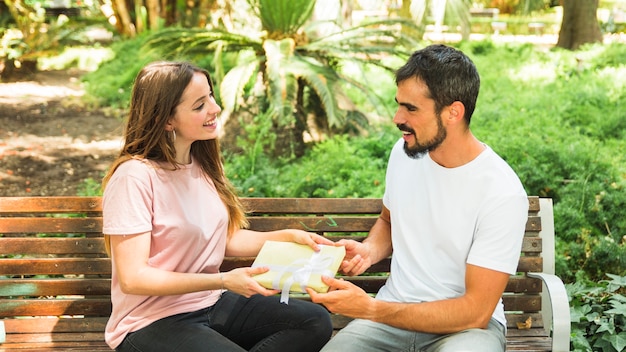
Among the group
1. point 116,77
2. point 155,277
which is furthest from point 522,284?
point 116,77

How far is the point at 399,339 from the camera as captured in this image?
120 inches

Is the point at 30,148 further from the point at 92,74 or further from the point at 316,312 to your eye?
the point at 316,312

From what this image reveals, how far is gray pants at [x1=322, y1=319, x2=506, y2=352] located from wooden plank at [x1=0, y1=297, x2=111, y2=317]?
1241mm

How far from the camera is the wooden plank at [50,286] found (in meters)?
3.53

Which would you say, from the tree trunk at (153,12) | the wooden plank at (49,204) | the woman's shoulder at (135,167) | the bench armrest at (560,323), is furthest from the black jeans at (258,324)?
the tree trunk at (153,12)

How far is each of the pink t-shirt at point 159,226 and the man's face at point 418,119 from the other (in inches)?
34.2

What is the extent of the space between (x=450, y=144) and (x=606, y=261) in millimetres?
2715

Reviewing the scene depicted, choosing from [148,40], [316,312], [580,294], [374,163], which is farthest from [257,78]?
[316,312]

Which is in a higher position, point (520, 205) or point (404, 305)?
point (520, 205)

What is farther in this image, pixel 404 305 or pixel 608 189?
pixel 608 189

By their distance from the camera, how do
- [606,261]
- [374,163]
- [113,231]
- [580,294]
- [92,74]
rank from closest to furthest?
[113,231], [580,294], [606,261], [374,163], [92,74]

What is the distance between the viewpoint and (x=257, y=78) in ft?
30.3

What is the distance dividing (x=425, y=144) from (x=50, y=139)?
8254mm

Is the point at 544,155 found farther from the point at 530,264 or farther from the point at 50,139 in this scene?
the point at 50,139
